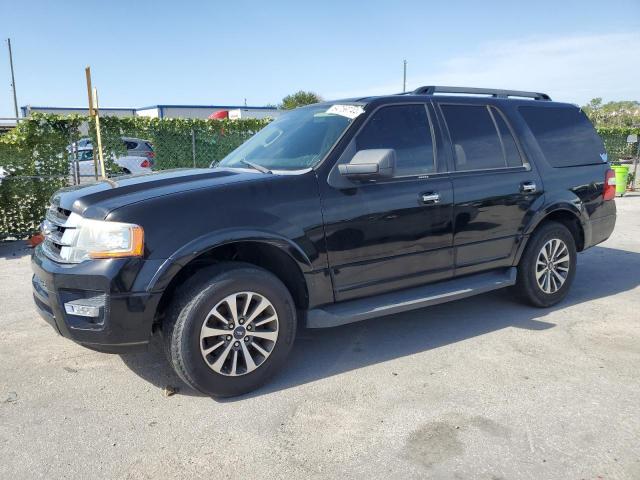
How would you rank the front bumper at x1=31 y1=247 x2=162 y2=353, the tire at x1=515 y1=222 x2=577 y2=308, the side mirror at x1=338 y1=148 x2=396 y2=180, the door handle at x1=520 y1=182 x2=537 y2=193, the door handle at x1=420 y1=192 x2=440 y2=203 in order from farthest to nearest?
the tire at x1=515 y1=222 x2=577 y2=308 → the door handle at x1=520 y1=182 x2=537 y2=193 → the door handle at x1=420 y1=192 x2=440 y2=203 → the side mirror at x1=338 y1=148 x2=396 y2=180 → the front bumper at x1=31 y1=247 x2=162 y2=353

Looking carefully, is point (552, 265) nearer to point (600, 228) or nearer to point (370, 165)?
point (600, 228)

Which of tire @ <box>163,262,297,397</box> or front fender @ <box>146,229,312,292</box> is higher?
front fender @ <box>146,229,312,292</box>

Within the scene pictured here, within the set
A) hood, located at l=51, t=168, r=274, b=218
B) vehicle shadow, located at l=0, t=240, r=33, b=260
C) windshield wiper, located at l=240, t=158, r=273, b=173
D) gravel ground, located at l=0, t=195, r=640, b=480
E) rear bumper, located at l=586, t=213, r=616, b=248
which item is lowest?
gravel ground, located at l=0, t=195, r=640, b=480

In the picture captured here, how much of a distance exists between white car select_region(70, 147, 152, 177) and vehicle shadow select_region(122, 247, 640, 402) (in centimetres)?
577

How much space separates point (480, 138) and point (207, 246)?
2.61 metres

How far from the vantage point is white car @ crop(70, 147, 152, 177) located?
9.27 metres

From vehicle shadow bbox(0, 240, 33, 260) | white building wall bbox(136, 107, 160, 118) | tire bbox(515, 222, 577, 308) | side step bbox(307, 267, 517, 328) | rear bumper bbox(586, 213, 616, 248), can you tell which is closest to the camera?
side step bbox(307, 267, 517, 328)

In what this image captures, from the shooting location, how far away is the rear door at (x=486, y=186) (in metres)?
4.23

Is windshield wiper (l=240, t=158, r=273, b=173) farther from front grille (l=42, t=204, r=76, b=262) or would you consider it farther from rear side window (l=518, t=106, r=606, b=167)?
rear side window (l=518, t=106, r=606, b=167)

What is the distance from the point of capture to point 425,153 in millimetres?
4090

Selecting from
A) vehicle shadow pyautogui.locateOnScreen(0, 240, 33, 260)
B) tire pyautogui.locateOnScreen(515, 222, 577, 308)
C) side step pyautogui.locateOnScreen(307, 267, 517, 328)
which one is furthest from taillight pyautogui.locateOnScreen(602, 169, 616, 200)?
vehicle shadow pyautogui.locateOnScreen(0, 240, 33, 260)

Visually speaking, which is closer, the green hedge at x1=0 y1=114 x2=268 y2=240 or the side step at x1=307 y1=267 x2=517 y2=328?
the side step at x1=307 y1=267 x2=517 y2=328

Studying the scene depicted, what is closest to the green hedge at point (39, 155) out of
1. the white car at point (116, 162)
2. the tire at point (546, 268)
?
the white car at point (116, 162)

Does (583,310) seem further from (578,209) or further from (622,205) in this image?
(622,205)
